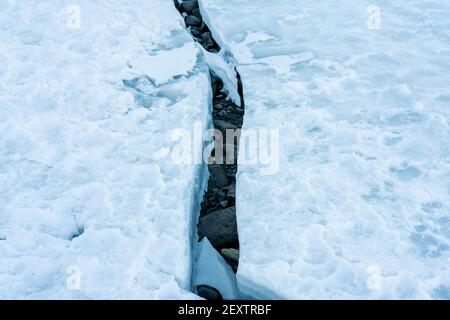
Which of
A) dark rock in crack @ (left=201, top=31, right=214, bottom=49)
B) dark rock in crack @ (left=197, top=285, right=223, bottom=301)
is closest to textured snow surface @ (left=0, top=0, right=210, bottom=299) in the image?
dark rock in crack @ (left=197, top=285, right=223, bottom=301)

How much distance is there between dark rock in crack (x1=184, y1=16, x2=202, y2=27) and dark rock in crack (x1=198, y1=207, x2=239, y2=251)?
2318 millimetres

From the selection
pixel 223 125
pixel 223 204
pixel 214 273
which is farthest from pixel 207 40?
pixel 214 273

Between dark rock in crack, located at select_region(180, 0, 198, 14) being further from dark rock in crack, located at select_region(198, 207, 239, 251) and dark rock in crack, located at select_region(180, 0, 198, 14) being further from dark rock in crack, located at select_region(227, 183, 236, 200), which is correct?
dark rock in crack, located at select_region(198, 207, 239, 251)

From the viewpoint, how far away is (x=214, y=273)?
89.6 inches

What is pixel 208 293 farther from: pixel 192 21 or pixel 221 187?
pixel 192 21

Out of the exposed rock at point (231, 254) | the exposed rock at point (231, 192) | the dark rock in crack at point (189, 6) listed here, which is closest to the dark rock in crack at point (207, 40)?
the dark rock in crack at point (189, 6)

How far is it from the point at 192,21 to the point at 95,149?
2073 millimetres

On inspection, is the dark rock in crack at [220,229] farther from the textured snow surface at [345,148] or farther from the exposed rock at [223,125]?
the exposed rock at [223,125]

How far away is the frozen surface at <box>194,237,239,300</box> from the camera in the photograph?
221cm

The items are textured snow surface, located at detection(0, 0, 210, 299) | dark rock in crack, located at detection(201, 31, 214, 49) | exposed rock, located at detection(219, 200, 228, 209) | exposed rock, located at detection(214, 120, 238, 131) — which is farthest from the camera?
dark rock in crack, located at detection(201, 31, 214, 49)

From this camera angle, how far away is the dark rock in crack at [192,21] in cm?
427

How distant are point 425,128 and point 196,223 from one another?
5.40 ft

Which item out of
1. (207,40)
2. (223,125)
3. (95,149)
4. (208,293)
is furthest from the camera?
(207,40)
